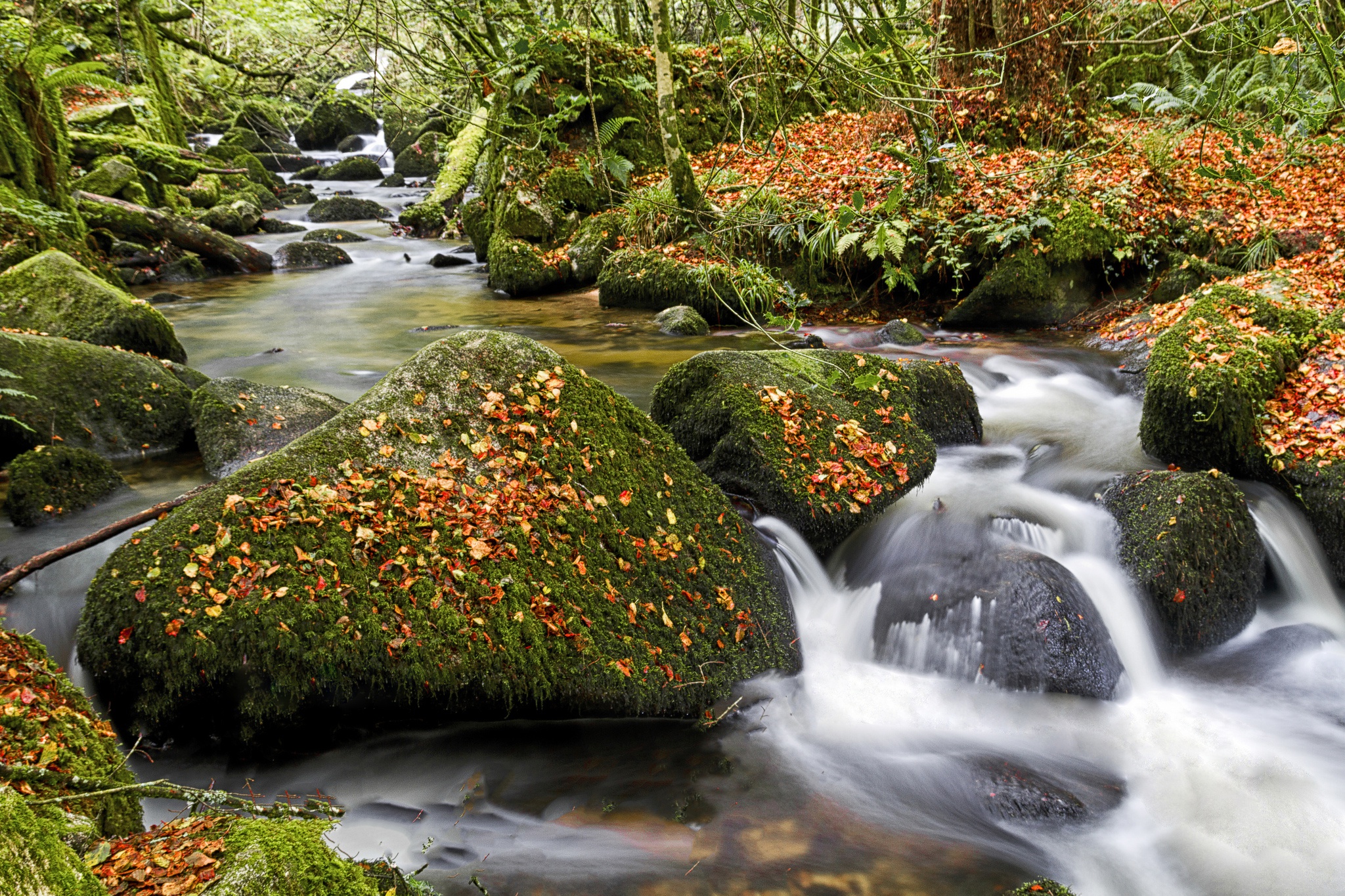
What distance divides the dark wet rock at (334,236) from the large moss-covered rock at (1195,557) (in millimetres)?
16997

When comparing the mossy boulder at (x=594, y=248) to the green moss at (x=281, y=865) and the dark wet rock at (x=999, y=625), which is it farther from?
the green moss at (x=281, y=865)

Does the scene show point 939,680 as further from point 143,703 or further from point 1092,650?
point 143,703

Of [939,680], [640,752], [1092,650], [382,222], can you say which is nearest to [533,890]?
[640,752]

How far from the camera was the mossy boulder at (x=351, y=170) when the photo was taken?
27.1 m

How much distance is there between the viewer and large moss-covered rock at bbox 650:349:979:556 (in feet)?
16.4

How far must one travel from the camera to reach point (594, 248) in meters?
13.0

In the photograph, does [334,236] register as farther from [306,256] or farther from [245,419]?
[245,419]

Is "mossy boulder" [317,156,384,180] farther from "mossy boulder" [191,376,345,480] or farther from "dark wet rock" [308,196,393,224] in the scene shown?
"mossy boulder" [191,376,345,480]

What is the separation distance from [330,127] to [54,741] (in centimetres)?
3388

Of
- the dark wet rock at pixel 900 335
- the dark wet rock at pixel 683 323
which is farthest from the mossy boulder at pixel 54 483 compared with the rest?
the dark wet rock at pixel 900 335

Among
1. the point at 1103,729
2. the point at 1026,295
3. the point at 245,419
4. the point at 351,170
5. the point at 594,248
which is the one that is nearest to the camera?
the point at 1103,729

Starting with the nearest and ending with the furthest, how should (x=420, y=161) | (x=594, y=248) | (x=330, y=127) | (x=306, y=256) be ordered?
(x=594, y=248), (x=306, y=256), (x=420, y=161), (x=330, y=127)

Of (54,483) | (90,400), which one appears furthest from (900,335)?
(54,483)

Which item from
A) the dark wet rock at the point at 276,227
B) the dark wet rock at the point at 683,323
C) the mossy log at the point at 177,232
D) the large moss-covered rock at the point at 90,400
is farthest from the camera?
the dark wet rock at the point at 276,227
